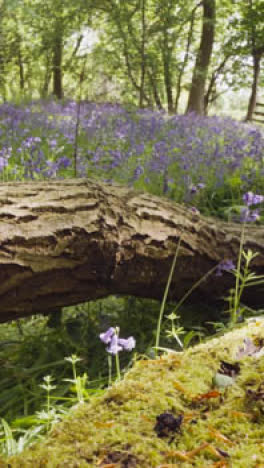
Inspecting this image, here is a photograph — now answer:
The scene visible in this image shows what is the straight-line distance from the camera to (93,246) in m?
2.30

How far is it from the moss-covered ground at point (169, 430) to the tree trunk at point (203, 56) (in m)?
13.2

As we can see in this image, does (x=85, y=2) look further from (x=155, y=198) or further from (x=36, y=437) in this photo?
(x=36, y=437)

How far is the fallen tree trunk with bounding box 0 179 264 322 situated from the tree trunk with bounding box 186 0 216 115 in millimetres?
11829

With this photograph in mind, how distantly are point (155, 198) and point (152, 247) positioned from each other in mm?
365

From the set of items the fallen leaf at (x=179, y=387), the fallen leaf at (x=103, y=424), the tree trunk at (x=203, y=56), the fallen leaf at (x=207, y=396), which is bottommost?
the fallen leaf at (x=103, y=424)

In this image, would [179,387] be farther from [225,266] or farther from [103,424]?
[225,266]

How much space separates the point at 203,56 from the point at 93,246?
13.6m

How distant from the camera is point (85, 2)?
5.30 metres

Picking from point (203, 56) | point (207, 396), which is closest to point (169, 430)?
point (207, 396)

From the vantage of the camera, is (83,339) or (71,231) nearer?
(71,231)

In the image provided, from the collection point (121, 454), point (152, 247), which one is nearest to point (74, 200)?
point (152, 247)

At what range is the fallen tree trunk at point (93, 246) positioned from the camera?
7.00 feet

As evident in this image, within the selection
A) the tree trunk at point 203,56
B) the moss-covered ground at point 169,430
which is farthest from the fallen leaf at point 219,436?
the tree trunk at point 203,56

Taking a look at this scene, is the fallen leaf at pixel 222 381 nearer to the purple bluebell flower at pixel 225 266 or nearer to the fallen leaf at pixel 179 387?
the fallen leaf at pixel 179 387
